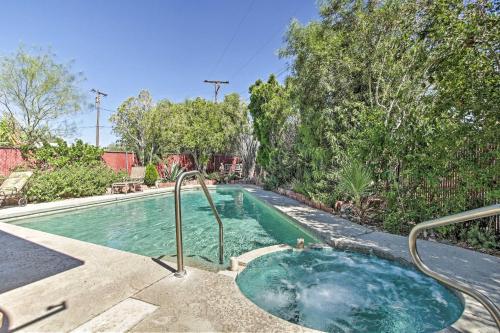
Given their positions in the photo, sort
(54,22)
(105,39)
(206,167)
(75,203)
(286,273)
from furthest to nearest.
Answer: (206,167)
(105,39)
(54,22)
(75,203)
(286,273)

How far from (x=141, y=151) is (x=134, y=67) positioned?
7.56 m

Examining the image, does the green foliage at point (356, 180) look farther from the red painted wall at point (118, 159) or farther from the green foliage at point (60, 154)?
the red painted wall at point (118, 159)

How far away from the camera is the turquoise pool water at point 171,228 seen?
17.3 ft

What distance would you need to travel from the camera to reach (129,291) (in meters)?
2.61

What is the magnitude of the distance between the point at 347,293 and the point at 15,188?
1025 cm

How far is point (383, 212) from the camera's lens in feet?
19.9

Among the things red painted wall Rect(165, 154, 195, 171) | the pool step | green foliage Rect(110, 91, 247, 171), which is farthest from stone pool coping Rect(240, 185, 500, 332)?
red painted wall Rect(165, 154, 195, 171)

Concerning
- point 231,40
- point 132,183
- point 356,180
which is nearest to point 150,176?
point 132,183

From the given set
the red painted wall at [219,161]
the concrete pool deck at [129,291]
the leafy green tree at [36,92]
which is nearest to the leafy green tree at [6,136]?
the leafy green tree at [36,92]

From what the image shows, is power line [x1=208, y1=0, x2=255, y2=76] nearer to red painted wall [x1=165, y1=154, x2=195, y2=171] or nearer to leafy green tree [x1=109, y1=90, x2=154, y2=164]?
leafy green tree [x1=109, y1=90, x2=154, y2=164]

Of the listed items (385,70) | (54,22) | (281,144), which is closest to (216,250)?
(385,70)

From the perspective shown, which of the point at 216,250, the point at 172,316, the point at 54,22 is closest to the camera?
the point at 172,316

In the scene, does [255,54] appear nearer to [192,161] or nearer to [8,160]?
[192,161]

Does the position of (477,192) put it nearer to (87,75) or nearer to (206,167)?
(206,167)
